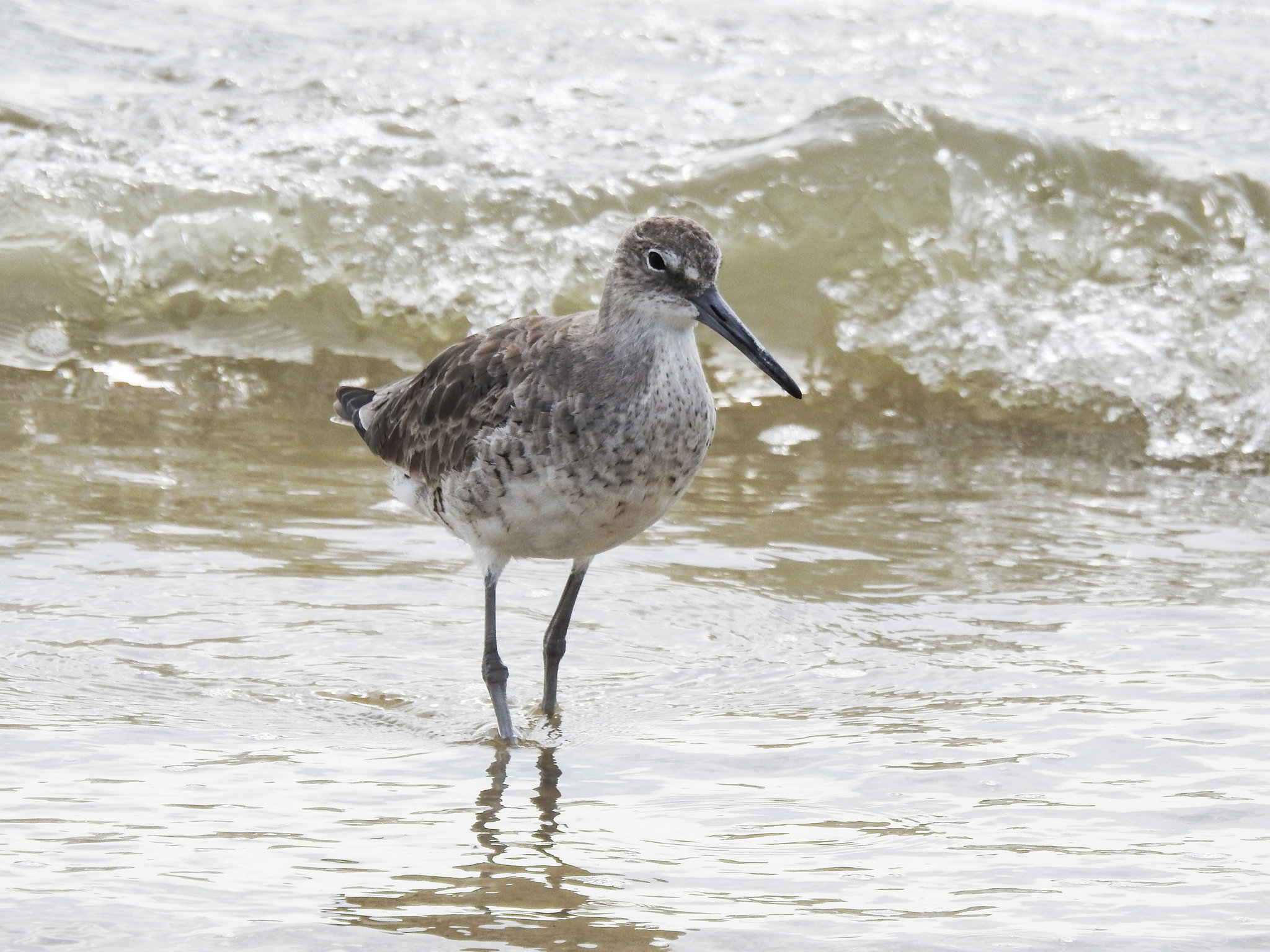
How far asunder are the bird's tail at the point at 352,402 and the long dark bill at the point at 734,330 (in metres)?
1.83

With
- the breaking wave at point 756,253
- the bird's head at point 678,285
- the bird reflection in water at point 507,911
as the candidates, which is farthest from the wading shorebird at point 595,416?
the breaking wave at point 756,253

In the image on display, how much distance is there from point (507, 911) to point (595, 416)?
1.56m

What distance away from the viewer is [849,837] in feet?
14.2

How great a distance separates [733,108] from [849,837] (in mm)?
8161

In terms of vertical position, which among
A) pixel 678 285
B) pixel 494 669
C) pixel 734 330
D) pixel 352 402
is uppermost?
pixel 678 285

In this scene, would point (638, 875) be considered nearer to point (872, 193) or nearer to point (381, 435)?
point (381, 435)

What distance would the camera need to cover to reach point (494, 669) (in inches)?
208

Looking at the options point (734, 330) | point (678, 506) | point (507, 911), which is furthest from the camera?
point (678, 506)

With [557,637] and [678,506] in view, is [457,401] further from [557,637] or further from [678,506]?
[678,506]

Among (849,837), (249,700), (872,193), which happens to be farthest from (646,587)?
(872,193)

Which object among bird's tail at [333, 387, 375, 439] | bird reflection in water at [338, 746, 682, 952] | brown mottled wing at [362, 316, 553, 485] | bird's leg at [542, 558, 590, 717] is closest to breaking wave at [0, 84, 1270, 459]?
bird's tail at [333, 387, 375, 439]

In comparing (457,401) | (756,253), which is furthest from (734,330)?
(756,253)

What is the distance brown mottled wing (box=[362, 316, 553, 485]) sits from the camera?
519 centimetres

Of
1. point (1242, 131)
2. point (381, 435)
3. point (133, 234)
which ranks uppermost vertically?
point (1242, 131)
